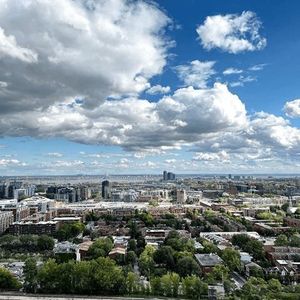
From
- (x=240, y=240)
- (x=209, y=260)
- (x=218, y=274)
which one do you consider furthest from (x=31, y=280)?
(x=240, y=240)

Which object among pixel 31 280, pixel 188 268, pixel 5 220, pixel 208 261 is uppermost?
pixel 5 220

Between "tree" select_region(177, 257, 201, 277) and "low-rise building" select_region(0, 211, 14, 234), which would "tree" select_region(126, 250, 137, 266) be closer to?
"tree" select_region(177, 257, 201, 277)

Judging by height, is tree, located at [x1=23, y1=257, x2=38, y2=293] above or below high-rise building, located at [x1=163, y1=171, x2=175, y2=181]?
below

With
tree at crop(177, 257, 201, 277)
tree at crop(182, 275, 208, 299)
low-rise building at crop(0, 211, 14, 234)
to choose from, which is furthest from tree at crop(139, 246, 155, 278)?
low-rise building at crop(0, 211, 14, 234)

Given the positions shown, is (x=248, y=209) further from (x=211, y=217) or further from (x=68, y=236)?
(x=68, y=236)

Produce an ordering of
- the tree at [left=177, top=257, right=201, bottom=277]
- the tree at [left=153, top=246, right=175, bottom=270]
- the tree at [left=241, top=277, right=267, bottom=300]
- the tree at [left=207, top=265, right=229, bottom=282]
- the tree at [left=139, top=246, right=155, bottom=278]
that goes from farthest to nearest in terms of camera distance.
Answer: the tree at [left=153, top=246, right=175, bottom=270] → the tree at [left=139, top=246, right=155, bottom=278] → the tree at [left=177, top=257, right=201, bottom=277] → the tree at [left=207, top=265, right=229, bottom=282] → the tree at [left=241, top=277, right=267, bottom=300]

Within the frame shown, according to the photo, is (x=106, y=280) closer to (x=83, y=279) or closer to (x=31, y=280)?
(x=83, y=279)

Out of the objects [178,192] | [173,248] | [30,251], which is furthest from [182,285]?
[178,192]

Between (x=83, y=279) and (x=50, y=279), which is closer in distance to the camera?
(x=83, y=279)
